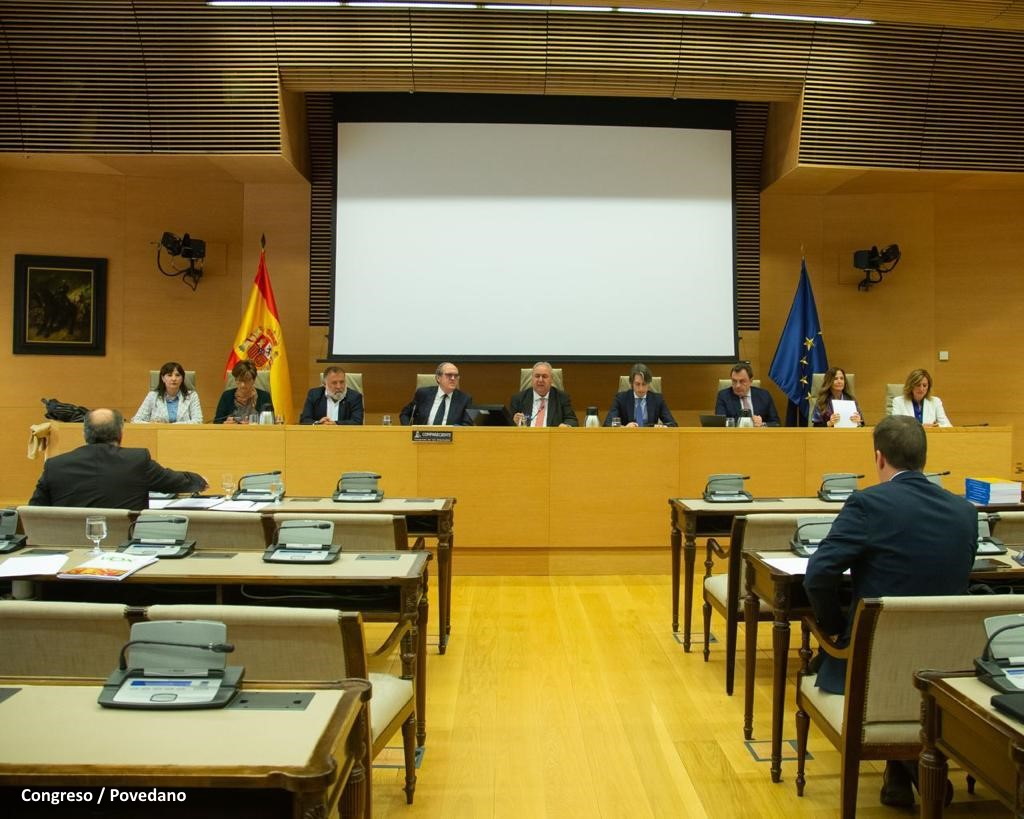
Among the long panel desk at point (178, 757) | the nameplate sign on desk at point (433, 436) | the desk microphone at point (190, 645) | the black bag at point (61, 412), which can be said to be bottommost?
the long panel desk at point (178, 757)

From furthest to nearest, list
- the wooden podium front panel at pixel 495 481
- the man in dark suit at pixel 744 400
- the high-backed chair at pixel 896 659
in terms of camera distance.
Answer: the man in dark suit at pixel 744 400, the wooden podium front panel at pixel 495 481, the high-backed chair at pixel 896 659

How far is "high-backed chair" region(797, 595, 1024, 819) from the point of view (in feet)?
6.66

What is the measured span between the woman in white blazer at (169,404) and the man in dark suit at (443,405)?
167 centimetres

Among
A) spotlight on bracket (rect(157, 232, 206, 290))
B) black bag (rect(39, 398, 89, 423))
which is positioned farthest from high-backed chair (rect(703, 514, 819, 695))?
spotlight on bracket (rect(157, 232, 206, 290))

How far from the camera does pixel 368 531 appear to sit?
3.38m

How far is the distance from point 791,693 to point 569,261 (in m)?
5.05

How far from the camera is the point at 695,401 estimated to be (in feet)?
27.6

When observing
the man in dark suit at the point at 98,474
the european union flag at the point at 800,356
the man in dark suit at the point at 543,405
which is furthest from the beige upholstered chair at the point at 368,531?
the european union flag at the point at 800,356

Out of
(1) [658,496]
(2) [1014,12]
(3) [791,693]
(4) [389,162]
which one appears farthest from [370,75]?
(3) [791,693]

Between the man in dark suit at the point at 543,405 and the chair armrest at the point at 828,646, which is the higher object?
the man in dark suit at the point at 543,405

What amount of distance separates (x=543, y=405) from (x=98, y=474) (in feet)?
11.9

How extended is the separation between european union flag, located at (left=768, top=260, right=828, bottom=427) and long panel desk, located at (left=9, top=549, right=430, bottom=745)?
19.7 feet

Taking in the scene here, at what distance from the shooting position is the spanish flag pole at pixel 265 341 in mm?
7914

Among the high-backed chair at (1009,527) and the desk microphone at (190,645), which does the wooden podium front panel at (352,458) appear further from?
the desk microphone at (190,645)
